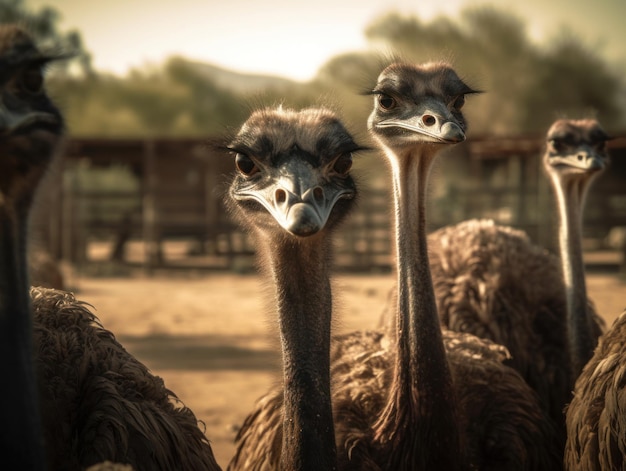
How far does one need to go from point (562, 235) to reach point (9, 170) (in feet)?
10.1

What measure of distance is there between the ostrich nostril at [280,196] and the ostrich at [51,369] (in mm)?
635

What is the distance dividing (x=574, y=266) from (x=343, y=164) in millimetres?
2002

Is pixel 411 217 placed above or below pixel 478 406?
above

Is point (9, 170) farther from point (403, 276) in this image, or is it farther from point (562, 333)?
point (562, 333)

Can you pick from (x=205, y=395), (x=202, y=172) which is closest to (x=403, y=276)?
(x=205, y=395)

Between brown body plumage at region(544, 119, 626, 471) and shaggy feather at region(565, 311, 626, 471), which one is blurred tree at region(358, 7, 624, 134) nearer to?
brown body plumage at region(544, 119, 626, 471)

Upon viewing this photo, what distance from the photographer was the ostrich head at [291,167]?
92.2 inches

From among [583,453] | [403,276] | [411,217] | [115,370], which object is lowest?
[583,453]

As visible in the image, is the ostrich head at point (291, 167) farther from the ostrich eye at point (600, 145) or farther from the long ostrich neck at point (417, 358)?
the ostrich eye at point (600, 145)

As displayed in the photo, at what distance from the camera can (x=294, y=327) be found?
2.49 meters

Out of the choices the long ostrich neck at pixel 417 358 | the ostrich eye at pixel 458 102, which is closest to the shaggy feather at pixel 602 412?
the long ostrich neck at pixel 417 358

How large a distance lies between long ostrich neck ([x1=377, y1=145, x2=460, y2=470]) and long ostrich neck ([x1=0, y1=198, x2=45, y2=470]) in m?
1.37

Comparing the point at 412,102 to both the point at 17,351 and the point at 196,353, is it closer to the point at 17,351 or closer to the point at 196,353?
the point at 17,351

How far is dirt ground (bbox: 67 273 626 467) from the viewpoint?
18.4 ft
